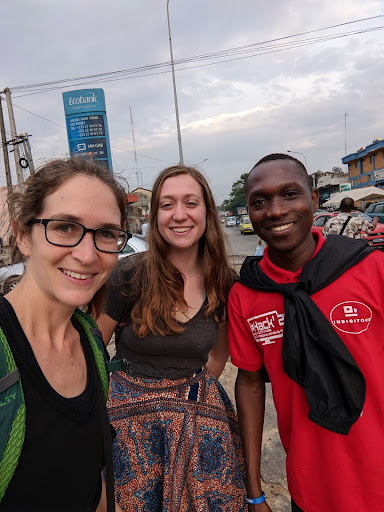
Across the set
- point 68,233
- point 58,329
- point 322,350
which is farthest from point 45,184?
point 322,350

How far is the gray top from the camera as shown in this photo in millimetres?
1810

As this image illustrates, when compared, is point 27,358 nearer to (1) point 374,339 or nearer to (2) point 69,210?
(2) point 69,210

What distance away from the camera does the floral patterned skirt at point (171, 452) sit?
5.43ft

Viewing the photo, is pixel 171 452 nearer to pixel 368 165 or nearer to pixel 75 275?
pixel 75 275

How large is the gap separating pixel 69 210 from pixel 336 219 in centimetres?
747

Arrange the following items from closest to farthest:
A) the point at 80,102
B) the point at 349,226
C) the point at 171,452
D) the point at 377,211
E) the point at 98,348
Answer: the point at 98,348
the point at 171,452
the point at 349,226
the point at 377,211
the point at 80,102

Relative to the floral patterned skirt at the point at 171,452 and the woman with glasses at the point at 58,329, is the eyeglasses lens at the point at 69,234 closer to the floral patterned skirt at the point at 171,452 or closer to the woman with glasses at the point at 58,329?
the woman with glasses at the point at 58,329

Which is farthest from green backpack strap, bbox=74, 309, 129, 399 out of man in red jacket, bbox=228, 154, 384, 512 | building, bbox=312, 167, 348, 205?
building, bbox=312, 167, 348, 205

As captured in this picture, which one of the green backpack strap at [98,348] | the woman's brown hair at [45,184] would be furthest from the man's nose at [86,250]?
the green backpack strap at [98,348]

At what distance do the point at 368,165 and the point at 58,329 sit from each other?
145ft

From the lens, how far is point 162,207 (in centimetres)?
209

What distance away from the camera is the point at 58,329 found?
1.21 meters

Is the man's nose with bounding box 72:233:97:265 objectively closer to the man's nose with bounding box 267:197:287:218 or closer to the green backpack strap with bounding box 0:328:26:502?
the green backpack strap with bounding box 0:328:26:502

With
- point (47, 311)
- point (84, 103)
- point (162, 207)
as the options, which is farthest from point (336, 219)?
point (84, 103)
